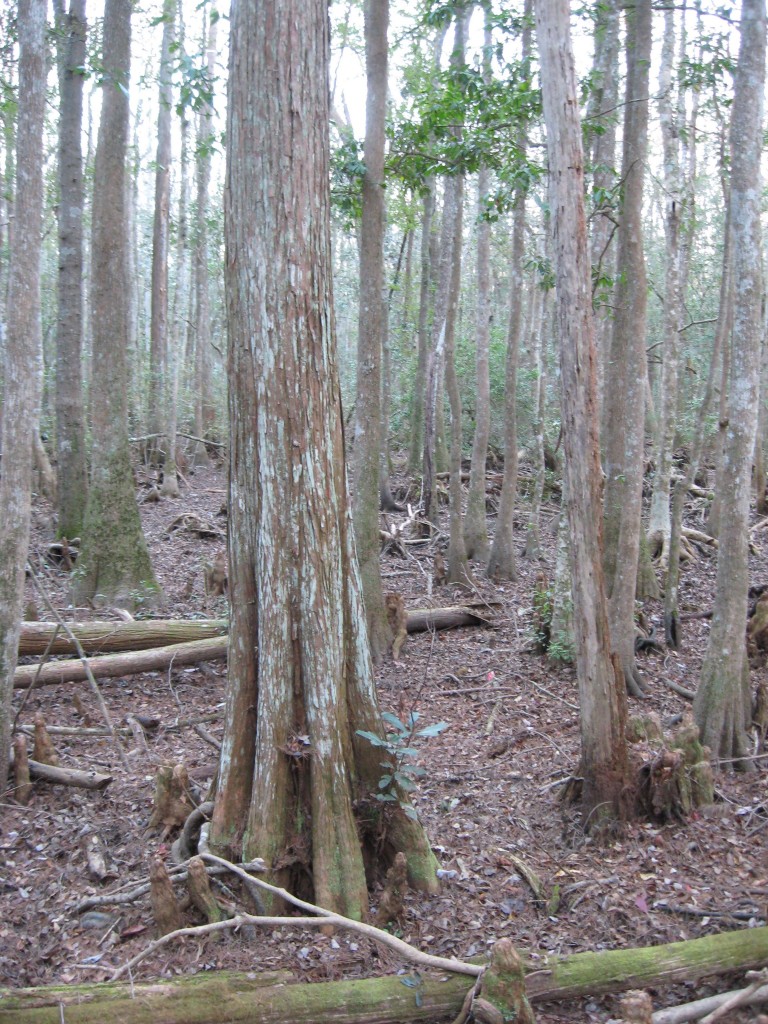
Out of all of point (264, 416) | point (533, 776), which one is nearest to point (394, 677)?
point (533, 776)

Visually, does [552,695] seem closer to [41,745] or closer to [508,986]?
[41,745]

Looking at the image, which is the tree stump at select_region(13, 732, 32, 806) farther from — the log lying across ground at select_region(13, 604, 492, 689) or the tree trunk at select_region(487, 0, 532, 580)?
the tree trunk at select_region(487, 0, 532, 580)

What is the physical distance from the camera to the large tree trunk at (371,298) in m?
8.66

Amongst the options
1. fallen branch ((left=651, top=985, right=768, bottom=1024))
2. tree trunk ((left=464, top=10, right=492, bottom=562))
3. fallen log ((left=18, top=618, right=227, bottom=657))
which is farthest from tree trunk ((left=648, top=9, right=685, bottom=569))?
fallen branch ((left=651, top=985, right=768, bottom=1024))

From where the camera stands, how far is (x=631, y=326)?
7.51 meters

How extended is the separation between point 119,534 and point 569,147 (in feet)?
22.8

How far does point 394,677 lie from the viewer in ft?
29.5

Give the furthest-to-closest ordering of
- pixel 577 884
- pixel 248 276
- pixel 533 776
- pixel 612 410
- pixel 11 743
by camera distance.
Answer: pixel 612 410 < pixel 533 776 < pixel 11 743 < pixel 577 884 < pixel 248 276

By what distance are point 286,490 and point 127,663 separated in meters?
4.78

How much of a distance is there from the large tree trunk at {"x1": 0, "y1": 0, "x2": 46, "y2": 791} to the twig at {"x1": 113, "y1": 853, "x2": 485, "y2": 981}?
2.31m

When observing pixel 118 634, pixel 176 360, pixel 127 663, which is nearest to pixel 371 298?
pixel 118 634

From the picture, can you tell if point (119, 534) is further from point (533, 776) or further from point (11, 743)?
point (533, 776)

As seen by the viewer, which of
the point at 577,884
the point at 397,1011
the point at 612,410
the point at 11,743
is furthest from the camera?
the point at 612,410

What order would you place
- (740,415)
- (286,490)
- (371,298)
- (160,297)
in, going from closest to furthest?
(286,490) → (740,415) → (371,298) → (160,297)
